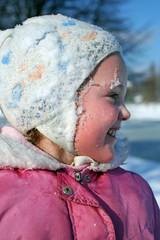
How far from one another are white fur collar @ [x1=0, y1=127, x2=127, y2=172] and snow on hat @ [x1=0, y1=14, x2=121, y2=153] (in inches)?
2.4

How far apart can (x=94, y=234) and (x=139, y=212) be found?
0.37 m

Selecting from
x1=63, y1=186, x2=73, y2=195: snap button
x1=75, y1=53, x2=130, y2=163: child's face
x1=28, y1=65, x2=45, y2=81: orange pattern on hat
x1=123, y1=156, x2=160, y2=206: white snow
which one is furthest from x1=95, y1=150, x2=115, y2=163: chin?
x1=123, y1=156, x2=160, y2=206: white snow

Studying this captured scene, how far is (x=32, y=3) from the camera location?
5.97 meters

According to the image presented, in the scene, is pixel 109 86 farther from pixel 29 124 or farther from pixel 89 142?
pixel 29 124

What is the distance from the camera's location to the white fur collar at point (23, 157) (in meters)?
1.34

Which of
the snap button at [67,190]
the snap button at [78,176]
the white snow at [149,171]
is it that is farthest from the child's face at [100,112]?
the white snow at [149,171]

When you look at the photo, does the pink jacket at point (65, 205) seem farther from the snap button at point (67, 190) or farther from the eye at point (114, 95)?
the eye at point (114, 95)

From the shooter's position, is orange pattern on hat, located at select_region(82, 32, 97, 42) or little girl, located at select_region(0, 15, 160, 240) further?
orange pattern on hat, located at select_region(82, 32, 97, 42)

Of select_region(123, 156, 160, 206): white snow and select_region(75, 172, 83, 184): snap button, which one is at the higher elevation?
select_region(75, 172, 83, 184): snap button

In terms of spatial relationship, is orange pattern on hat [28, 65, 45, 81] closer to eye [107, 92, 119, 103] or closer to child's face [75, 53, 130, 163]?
child's face [75, 53, 130, 163]

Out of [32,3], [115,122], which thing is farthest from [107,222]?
[32,3]

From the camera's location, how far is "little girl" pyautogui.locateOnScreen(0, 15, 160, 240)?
1289 millimetres

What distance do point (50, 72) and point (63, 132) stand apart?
285mm

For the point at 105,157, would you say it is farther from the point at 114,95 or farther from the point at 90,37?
the point at 90,37
